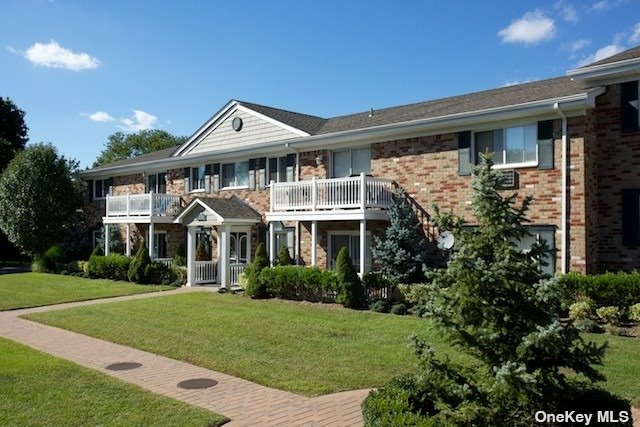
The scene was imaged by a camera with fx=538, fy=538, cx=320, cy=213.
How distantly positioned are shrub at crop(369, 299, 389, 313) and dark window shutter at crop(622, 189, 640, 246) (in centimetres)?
684

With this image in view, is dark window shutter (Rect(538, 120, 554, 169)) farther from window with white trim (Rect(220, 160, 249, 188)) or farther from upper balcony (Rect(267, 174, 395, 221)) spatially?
window with white trim (Rect(220, 160, 249, 188))

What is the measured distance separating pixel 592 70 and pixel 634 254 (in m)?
5.19

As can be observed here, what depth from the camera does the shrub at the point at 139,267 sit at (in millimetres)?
23844

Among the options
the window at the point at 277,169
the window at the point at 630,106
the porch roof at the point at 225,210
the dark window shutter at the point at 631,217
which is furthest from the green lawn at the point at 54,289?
the window at the point at 630,106

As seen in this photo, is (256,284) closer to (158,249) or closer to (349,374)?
(349,374)

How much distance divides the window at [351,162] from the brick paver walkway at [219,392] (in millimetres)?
11122

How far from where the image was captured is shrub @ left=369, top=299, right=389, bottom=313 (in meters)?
15.8

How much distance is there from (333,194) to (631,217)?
9.20 metres

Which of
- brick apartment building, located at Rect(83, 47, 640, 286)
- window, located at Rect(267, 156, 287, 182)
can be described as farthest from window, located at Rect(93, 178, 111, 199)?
window, located at Rect(267, 156, 287, 182)

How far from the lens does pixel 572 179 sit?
48.7 feet

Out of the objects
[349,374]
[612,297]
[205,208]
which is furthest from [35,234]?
[612,297]

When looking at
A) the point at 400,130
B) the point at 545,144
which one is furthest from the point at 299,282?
the point at 545,144

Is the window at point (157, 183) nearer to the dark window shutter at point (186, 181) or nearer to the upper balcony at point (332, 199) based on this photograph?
the dark window shutter at point (186, 181)

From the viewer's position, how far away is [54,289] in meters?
22.1
